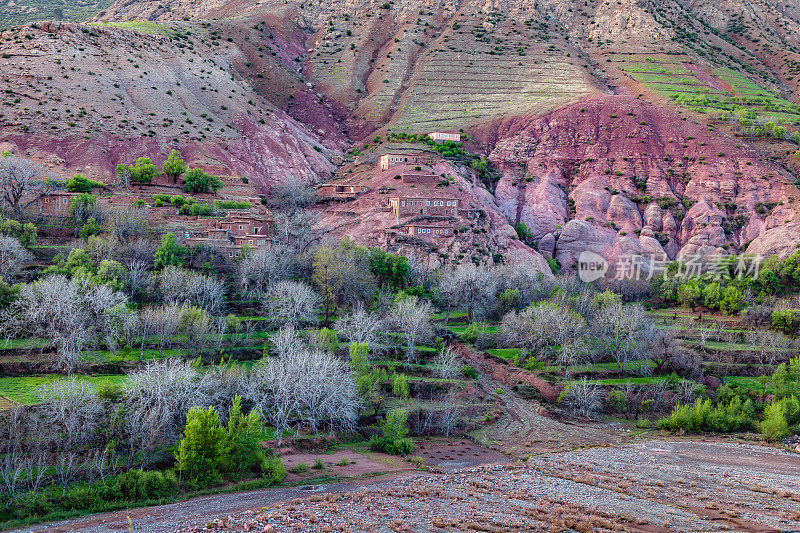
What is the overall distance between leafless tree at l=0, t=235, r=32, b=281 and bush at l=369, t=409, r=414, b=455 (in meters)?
32.3

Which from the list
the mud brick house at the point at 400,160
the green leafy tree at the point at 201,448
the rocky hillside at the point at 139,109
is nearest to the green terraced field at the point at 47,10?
the rocky hillside at the point at 139,109

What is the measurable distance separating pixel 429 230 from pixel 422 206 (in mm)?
3775

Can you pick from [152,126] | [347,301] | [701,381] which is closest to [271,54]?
[152,126]

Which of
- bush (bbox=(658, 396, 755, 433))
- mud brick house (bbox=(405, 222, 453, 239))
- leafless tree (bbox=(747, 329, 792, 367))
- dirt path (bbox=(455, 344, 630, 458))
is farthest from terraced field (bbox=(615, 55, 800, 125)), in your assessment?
dirt path (bbox=(455, 344, 630, 458))

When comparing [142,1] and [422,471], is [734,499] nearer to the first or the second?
[422,471]

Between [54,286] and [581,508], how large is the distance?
121 ft

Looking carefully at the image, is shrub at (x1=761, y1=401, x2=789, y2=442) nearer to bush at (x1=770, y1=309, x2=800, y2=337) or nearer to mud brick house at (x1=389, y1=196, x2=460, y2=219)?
bush at (x1=770, y1=309, x2=800, y2=337)

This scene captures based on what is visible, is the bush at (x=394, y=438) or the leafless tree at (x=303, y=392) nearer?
the leafless tree at (x=303, y=392)

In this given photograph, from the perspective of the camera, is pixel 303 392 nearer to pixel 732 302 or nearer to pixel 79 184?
pixel 79 184

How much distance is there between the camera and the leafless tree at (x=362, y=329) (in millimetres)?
50219

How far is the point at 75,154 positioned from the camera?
7962 cm

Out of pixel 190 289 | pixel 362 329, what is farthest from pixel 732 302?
pixel 190 289

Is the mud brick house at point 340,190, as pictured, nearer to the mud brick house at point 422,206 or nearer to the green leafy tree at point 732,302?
the mud brick house at point 422,206

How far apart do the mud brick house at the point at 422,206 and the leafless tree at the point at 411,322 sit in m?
24.1
